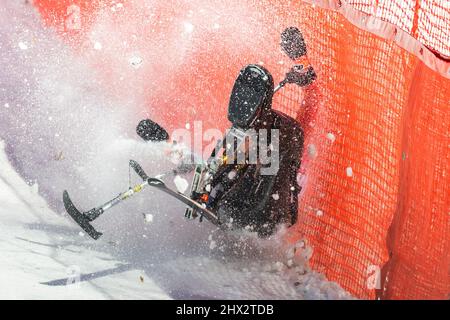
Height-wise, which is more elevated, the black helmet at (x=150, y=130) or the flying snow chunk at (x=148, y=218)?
the black helmet at (x=150, y=130)

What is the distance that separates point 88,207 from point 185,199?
204 cm

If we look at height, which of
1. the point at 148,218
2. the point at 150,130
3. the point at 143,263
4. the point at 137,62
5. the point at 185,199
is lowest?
the point at 143,263

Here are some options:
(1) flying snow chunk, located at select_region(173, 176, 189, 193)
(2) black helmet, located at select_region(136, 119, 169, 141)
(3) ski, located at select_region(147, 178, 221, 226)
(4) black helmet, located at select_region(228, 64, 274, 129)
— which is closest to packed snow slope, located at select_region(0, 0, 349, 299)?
(1) flying snow chunk, located at select_region(173, 176, 189, 193)

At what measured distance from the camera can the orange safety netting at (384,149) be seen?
4402 millimetres

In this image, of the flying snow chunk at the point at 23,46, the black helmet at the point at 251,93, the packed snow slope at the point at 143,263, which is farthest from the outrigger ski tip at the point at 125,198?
the flying snow chunk at the point at 23,46

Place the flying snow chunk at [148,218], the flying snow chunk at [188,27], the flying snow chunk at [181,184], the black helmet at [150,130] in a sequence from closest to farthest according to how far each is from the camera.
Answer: the black helmet at [150,130] < the flying snow chunk at [148,218] < the flying snow chunk at [181,184] < the flying snow chunk at [188,27]

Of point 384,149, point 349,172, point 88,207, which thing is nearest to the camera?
point 384,149

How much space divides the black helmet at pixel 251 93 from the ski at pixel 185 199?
0.71m

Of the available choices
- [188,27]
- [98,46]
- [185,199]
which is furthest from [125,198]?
[98,46]

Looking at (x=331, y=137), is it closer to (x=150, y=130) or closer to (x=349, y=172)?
(x=349, y=172)

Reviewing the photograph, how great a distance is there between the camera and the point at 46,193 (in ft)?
20.4

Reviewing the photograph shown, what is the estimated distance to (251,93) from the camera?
14.0 feet

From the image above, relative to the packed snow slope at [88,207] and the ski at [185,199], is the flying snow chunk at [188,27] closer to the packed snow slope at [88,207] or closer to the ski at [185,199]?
the packed snow slope at [88,207]
